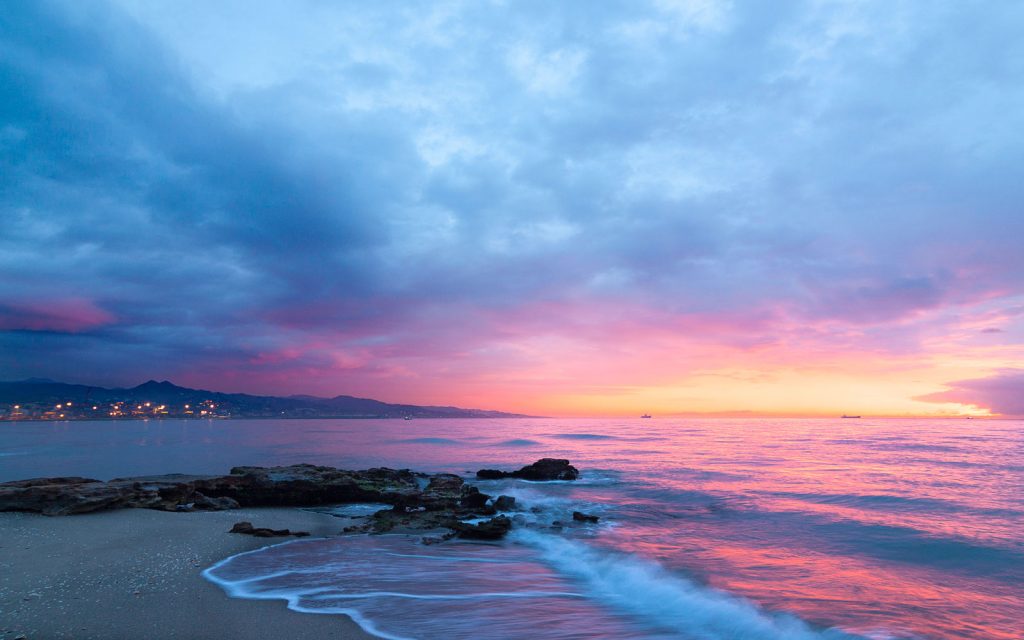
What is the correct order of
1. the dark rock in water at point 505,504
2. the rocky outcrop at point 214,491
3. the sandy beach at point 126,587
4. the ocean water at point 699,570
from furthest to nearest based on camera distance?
the dark rock in water at point 505,504 < the rocky outcrop at point 214,491 < the ocean water at point 699,570 < the sandy beach at point 126,587

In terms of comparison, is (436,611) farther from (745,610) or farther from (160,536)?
(160,536)

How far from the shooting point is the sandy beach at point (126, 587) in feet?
22.0

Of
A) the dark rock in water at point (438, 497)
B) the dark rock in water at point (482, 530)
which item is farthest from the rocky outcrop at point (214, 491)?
the dark rock in water at point (482, 530)

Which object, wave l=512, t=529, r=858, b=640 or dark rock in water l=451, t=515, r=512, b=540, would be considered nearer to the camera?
wave l=512, t=529, r=858, b=640

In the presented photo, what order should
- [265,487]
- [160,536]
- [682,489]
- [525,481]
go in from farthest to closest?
[525,481]
[682,489]
[265,487]
[160,536]

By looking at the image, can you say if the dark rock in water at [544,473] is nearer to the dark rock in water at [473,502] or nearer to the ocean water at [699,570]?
the ocean water at [699,570]

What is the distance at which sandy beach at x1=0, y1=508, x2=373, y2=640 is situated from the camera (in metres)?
6.70

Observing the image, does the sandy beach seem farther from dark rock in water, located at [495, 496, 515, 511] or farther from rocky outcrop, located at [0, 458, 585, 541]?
dark rock in water, located at [495, 496, 515, 511]

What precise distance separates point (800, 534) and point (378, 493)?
50.1 feet

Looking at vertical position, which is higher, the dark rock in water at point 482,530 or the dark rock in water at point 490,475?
the dark rock in water at point 482,530

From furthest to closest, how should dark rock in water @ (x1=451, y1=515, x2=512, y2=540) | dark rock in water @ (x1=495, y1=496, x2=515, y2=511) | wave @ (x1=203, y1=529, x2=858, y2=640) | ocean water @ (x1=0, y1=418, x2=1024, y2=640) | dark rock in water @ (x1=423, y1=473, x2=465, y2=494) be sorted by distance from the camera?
dark rock in water @ (x1=423, y1=473, x2=465, y2=494), dark rock in water @ (x1=495, y1=496, x2=515, y2=511), dark rock in water @ (x1=451, y1=515, x2=512, y2=540), ocean water @ (x1=0, y1=418, x2=1024, y2=640), wave @ (x1=203, y1=529, x2=858, y2=640)

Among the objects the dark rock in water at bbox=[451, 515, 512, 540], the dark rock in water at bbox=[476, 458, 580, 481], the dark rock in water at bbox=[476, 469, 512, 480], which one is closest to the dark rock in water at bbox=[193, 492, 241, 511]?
the dark rock in water at bbox=[451, 515, 512, 540]

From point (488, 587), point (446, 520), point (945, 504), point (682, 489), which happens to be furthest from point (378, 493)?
point (945, 504)

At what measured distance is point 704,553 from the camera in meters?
13.1
